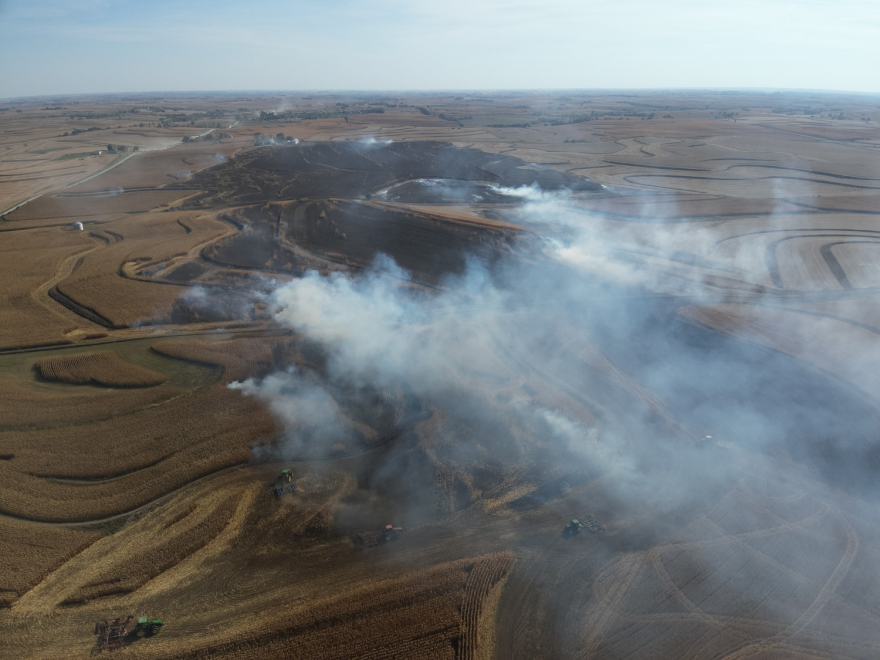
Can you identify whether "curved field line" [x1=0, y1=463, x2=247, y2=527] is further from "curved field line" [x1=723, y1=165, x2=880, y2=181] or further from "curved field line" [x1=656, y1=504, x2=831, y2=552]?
"curved field line" [x1=723, y1=165, x2=880, y2=181]

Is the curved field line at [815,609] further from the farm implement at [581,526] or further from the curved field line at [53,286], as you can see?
the curved field line at [53,286]

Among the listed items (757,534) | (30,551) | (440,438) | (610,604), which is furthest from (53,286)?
(757,534)

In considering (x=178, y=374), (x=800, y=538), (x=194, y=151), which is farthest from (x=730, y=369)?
(x=194, y=151)

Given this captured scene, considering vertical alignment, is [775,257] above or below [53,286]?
above

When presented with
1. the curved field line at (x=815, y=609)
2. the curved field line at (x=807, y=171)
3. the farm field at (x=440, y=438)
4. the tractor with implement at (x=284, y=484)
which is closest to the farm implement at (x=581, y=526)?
the farm field at (x=440, y=438)

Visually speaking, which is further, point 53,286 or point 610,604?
point 53,286

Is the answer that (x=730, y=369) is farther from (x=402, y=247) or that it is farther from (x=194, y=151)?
(x=194, y=151)

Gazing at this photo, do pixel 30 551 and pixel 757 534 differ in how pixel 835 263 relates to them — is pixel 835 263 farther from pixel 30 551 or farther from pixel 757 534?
pixel 30 551

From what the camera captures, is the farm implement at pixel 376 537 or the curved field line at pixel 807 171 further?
the curved field line at pixel 807 171
